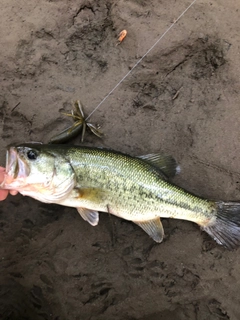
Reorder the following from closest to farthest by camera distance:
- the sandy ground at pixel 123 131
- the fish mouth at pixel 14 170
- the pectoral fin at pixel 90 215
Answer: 1. the fish mouth at pixel 14 170
2. the pectoral fin at pixel 90 215
3. the sandy ground at pixel 123 131

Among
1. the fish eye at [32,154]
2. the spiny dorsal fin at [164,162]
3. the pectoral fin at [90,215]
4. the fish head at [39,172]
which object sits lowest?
the pectoral fin at [90,215]

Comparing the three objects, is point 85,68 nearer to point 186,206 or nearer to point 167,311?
point 186,206

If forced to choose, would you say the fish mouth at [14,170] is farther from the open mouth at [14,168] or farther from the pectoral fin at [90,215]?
the pectoral fin at [90,215]

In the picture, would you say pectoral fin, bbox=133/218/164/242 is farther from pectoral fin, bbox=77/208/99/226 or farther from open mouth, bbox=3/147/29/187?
open mouth, bbox=3/147/29/187

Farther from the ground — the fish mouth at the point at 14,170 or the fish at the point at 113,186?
the fish mouth at the point at 14,170

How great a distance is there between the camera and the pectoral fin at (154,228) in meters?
3.40

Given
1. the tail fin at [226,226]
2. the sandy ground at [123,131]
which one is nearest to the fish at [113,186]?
the tail fin at [226,226]

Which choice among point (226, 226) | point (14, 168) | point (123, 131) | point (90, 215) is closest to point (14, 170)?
point (14, 168)

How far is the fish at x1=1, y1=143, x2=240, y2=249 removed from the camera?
10.1 feet

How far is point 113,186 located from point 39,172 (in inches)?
27.8

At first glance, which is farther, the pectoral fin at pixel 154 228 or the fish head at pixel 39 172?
the pectoral fin at pixel 154 228

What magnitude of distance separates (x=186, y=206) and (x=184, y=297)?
43.4 inches

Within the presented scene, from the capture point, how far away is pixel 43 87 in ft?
12.4

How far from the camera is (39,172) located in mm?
3064
